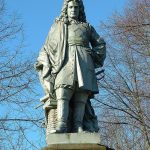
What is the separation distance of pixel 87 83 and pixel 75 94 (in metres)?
0.26

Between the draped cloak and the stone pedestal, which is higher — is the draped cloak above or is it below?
above

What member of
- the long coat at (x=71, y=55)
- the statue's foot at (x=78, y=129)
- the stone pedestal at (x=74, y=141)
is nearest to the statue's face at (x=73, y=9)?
the long coat at (x=71, y=55)

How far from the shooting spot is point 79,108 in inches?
294

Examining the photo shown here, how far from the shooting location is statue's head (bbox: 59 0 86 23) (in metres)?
7.95

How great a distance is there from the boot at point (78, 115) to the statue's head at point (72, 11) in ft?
4.58

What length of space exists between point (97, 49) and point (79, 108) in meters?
1.04

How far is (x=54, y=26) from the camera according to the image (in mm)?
7957

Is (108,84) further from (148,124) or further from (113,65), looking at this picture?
(148,124)

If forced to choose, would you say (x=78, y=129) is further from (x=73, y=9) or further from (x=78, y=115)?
(x=73, y=9)

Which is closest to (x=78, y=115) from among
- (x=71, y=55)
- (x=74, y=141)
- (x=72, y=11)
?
(x=74, y=141)

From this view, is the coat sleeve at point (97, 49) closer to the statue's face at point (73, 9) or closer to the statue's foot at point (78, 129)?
the statue's face at point (73, 9)

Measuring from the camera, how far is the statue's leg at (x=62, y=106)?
725 cm

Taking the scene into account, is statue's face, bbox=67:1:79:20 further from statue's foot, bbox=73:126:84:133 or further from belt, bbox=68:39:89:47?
statue's foot, bbox=73:126:84:133

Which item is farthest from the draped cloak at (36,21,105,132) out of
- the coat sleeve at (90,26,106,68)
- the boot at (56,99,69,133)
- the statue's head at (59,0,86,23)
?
the coat sleeve at (90,26,106,68)
